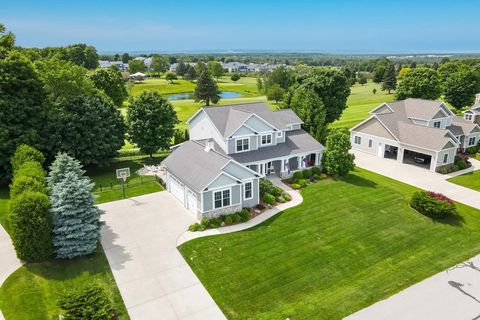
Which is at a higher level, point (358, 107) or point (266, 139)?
point (266, 139)

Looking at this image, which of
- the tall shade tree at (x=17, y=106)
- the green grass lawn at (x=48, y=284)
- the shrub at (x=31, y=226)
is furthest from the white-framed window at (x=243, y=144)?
the tall shade tree at (x=17, y=106)

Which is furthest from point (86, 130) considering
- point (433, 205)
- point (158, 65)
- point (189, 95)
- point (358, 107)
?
point (158, 65)

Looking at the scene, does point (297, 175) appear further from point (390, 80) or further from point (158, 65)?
point (158, 65)

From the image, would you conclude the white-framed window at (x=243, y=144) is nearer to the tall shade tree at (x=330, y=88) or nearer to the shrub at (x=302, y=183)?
the shrub at (x=302, y=183)

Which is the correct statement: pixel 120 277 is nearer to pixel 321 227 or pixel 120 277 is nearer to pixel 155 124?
pixel 321 227

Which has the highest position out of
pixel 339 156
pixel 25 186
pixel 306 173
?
pixel 25 186

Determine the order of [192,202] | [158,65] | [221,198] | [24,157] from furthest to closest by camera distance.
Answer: [158,65], [192,202], [221,198], [24,157]

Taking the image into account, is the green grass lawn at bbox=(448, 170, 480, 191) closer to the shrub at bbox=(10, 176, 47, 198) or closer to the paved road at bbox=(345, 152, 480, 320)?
the paved road at bbox=(345, 152, 480, 320)
